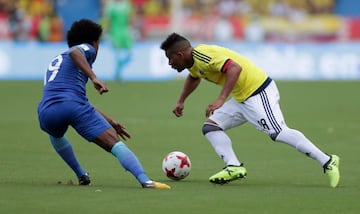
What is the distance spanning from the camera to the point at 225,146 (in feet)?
38.0

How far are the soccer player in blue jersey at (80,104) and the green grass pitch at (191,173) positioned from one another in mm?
426

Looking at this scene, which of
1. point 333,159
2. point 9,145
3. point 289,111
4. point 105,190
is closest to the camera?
point 105,190

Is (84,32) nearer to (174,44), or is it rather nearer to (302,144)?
(174,44)

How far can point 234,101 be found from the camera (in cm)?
1170

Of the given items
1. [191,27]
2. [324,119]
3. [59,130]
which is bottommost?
[191,27]

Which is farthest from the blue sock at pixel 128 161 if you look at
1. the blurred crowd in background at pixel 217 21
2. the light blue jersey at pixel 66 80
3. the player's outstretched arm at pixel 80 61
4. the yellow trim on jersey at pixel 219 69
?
the blurred crowd in background at pixel 217 21

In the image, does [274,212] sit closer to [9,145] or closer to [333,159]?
[333,159]

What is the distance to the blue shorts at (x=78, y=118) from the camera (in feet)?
34.1

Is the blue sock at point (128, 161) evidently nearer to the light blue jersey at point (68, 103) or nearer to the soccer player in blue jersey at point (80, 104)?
the soccer player in blue jersey at point (80, 104)

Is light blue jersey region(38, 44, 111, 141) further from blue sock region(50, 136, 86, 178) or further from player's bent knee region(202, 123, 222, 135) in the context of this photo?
player's bent knee region(202, 123, 222, 135)

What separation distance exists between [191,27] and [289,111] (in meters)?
21.0

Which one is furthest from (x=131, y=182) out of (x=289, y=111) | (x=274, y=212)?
(x=289, y=111)

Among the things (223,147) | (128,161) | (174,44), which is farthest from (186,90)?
(128,161)

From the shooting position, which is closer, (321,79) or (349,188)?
(349,188)
